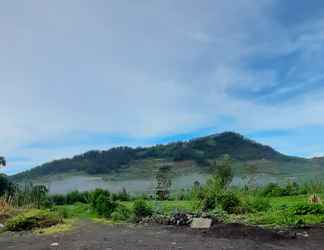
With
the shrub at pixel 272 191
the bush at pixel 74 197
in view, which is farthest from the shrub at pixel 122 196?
the shrub at pixel 272 191

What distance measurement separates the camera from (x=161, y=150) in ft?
107

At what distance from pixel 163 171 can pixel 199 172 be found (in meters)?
7.57

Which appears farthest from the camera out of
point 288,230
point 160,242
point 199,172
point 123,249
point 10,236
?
point 199,172

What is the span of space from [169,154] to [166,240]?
77.2 ft

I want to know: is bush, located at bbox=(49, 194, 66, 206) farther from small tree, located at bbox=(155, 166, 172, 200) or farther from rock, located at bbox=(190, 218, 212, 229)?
rock, located at bbox=(190, 218, 212, 229)

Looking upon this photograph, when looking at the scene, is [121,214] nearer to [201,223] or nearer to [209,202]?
[209,202]

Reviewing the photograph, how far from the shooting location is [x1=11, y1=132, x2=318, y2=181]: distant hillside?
30.7 m

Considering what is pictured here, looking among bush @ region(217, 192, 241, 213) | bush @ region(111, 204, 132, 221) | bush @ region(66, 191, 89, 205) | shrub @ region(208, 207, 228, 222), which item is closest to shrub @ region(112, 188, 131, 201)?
bush @ region(66, 191, 89, 205)

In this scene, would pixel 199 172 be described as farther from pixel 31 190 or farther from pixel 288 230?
pixel 288 230

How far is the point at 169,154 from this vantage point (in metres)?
31.3

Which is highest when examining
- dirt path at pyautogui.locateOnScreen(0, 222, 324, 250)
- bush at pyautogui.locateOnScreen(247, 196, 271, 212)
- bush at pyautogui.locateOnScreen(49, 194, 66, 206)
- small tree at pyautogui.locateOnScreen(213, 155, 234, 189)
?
small tree at pyautogui.locateOnScreen(213, 155, 234, 189)

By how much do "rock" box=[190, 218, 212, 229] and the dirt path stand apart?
0.25m

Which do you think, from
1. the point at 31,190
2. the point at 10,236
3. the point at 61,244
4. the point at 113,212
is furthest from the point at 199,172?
the point at 61,244

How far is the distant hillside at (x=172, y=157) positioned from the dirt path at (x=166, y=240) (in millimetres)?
20167
